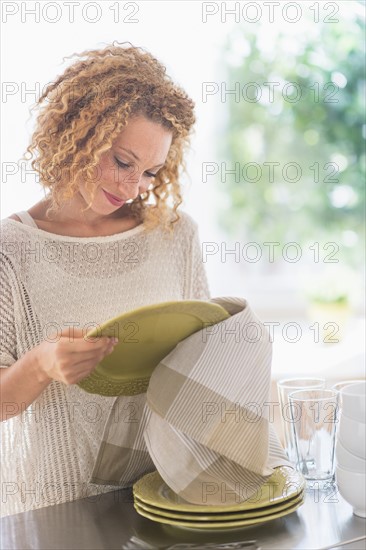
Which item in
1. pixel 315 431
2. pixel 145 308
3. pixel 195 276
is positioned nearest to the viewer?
pixel 145 308

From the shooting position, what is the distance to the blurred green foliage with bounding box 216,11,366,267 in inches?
139

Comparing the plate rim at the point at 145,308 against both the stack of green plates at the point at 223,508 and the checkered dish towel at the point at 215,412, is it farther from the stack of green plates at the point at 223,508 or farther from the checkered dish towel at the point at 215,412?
the stack of green plates at the point at 223,508

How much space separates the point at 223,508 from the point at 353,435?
22 cm

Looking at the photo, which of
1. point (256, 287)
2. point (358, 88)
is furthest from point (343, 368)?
point (358, 88)

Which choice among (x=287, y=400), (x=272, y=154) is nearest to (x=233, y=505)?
(x=287, y=400)

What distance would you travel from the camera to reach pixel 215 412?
114cm

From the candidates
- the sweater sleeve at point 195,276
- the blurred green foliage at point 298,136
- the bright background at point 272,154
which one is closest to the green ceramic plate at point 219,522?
the sweater sleeve at point 195,276

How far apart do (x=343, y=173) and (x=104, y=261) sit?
233 cm

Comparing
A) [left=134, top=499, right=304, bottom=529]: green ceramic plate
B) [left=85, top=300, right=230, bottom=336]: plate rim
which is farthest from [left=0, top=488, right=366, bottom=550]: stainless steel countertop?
[left=85, top=300, right=230, bottom=336]: plate rim

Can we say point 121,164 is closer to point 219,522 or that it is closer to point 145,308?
point 145,308

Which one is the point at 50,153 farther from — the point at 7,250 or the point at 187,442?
the point at 187,442

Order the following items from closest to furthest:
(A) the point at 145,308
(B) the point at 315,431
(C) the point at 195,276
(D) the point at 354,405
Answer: (A) the point at 145,308 → (D) the point at 354,405 → (B) the point at 315,431 → (C) the point at 195,276

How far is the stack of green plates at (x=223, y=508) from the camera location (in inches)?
44.2

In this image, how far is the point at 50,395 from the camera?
58.3 inches
